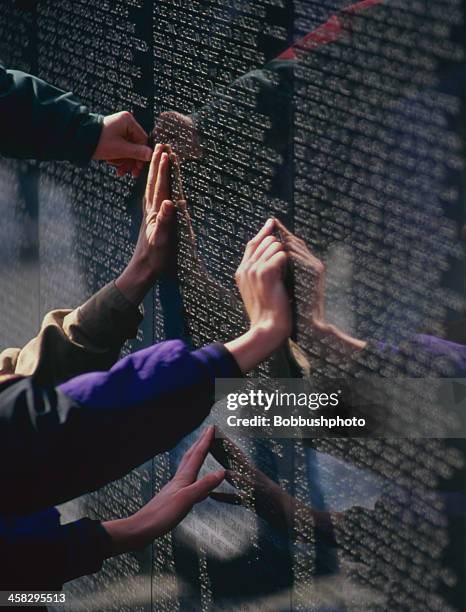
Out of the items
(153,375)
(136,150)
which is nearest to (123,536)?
(153,375)

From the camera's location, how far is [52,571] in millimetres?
1792

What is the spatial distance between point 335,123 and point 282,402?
0.42 m

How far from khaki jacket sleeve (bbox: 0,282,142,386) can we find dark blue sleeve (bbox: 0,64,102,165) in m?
0.25

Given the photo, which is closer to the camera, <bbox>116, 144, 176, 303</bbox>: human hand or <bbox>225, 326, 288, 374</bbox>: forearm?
<bbox>225, 326, 288, 374</bbox>: forearm

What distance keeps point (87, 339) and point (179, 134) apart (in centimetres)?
38

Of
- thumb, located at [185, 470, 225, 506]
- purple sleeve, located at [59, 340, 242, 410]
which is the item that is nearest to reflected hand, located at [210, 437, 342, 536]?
thumb, located at [185, 470, 225, 506]

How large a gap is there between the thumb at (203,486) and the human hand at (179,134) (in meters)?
0.51

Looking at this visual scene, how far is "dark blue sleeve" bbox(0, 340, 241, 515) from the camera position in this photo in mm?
1501

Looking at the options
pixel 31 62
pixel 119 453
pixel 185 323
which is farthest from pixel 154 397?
pixel 31 62

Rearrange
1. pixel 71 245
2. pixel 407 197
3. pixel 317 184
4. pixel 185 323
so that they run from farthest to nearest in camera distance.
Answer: pixel 71 245, pixel 185 323, pixel 317 184, pixel 407 197

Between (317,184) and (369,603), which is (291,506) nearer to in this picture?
(369,603)

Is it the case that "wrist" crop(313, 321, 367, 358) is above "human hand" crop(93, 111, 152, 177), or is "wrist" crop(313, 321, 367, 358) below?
below

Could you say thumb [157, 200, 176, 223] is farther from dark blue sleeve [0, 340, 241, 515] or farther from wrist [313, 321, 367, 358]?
wrist [313, 321, 367, 358]

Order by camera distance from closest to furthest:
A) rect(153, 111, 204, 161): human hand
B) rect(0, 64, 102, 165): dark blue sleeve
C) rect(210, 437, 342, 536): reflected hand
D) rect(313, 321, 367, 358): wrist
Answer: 1. rect(313, 321, 367, 358): wrist
2. rect(210, 437, 342, 536): reflected hand
3. rect(153, 111, 204, 161): human hand
4. rect(0, 64, 102, 165): dark blue sleeve
